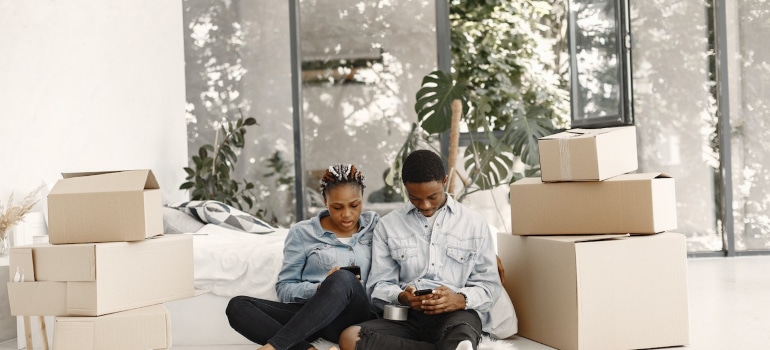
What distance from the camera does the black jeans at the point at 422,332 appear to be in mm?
2514

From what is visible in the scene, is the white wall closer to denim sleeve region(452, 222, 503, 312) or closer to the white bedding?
the white bedding

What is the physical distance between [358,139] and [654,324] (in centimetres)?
340

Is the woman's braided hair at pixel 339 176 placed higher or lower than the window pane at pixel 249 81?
lower

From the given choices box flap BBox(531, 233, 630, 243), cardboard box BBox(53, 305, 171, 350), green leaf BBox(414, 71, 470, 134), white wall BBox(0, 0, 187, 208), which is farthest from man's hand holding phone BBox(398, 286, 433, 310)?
green leaf BBox(414, 71, 470, 134)

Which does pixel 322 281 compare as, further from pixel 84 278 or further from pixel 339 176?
pixel 84 278

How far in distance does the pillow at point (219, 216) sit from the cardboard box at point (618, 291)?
176 cm

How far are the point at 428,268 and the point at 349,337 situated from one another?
34 centimetres

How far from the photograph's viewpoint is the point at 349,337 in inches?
103

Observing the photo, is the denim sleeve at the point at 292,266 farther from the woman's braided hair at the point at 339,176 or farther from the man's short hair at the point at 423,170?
the man's short hair at the point at 423,170

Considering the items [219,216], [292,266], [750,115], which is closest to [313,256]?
[292,266]

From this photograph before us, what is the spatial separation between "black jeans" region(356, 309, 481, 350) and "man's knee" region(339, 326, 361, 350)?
2 centimetres

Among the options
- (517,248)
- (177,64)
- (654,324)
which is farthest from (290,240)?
(177,64)

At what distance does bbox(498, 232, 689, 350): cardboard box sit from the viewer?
267 centimetres

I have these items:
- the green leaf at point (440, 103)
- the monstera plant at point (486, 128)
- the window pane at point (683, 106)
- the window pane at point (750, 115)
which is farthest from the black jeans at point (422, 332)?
the window pane at point (750, 115)
